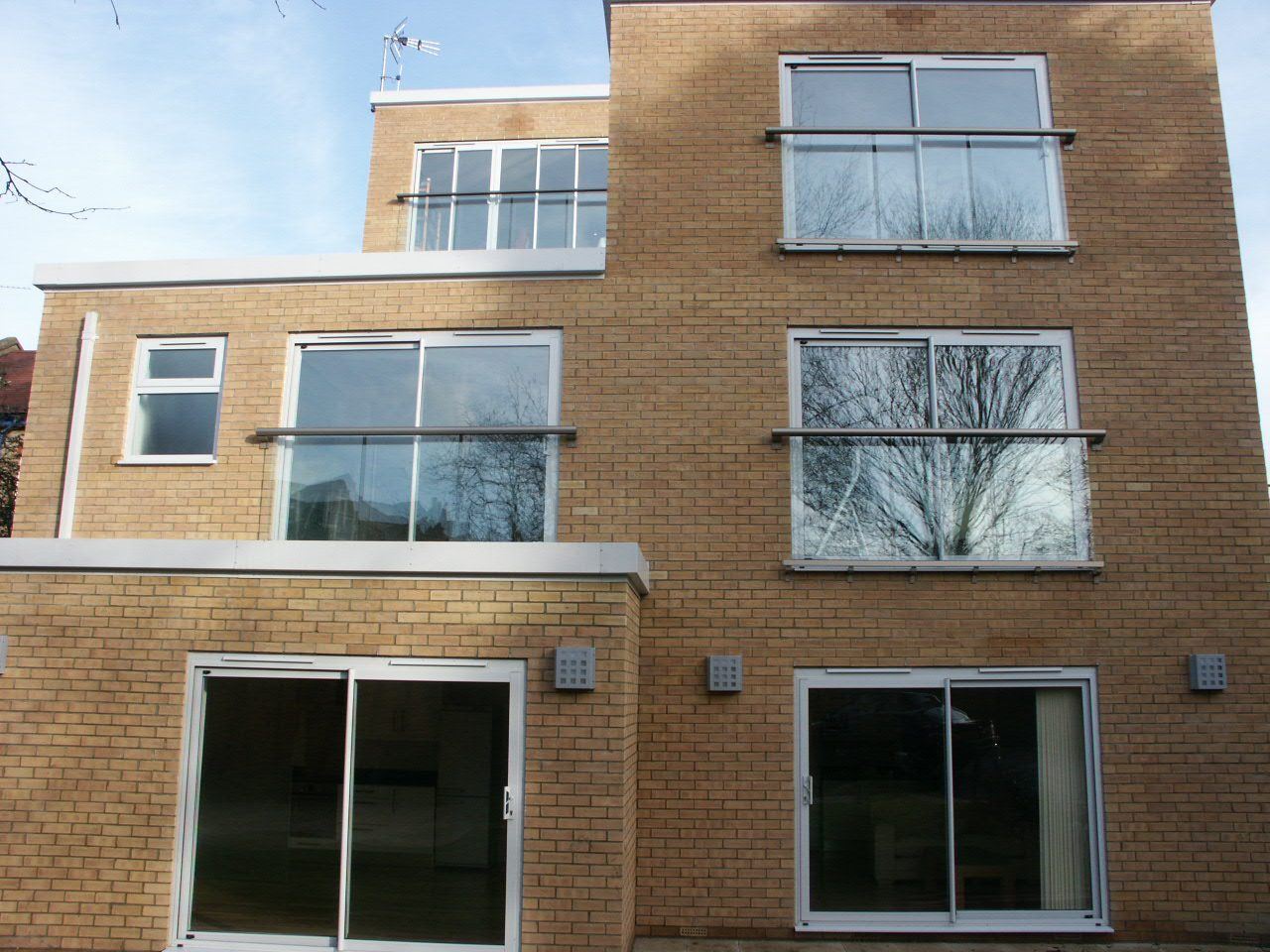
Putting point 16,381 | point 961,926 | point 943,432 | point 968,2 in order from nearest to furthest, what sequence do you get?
point 961,926 → point 943,432 → point 968,2 → point 16,381

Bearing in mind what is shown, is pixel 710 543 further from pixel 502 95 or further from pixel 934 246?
pixel 502 95

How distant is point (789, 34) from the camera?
936 centimetres

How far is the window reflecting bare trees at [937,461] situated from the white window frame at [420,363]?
79.0 inches

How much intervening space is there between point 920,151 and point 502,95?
7.61 meters

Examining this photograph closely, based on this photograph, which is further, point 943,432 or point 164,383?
point 164,383

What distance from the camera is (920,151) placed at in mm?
9156

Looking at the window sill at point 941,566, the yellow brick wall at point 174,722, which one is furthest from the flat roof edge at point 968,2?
the yellow brick wall at point 174,722

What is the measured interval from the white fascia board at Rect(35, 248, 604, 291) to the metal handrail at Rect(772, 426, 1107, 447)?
6.99 ft

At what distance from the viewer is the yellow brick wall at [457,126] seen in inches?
568

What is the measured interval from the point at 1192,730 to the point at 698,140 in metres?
6.27

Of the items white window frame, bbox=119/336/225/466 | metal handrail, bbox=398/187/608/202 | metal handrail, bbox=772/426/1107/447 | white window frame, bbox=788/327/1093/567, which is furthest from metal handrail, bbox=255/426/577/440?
metal handrail, bbox=398/187/608/202

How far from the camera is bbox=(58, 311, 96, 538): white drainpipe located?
8766 millimetres

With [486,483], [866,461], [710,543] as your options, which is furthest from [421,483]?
[866,461]

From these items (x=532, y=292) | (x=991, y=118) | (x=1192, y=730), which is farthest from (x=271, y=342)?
(x=1192, y=730)
